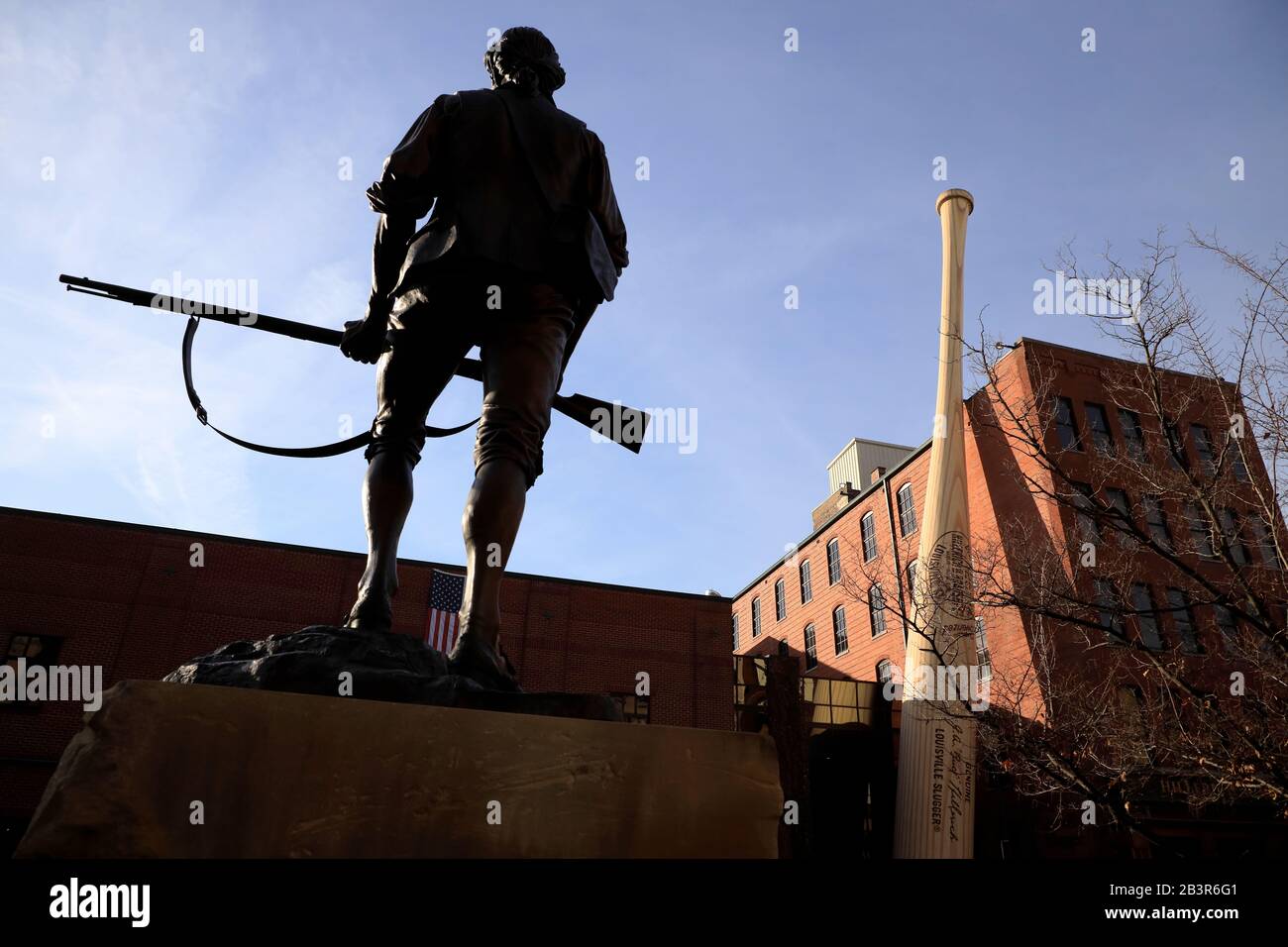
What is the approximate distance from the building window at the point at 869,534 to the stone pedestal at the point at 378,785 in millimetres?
32864

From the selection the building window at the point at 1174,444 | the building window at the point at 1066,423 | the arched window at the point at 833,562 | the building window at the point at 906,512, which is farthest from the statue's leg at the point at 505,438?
the arched window at the point at 833,562

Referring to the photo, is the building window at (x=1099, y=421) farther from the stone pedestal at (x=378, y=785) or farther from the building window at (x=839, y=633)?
the stone pedestal at (x=378, y=785)

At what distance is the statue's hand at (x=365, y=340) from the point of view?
3.51m

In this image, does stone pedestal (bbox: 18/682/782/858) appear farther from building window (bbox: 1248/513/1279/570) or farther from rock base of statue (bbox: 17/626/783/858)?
building window (bbox: 1248/513/1279/570)

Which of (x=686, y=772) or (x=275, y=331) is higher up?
(x=275, y=331)

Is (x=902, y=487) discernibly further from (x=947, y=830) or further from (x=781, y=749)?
(x=781, y=749)

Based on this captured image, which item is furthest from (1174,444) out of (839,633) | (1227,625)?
(839,633)

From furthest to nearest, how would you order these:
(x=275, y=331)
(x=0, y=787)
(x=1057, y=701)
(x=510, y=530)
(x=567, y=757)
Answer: (x=0, y=787), (x=1057, y=701), (x=275, y=331), (x=510, y=530), (x=567, y=757)

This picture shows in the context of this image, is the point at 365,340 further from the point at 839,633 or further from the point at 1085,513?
the point at 839,633

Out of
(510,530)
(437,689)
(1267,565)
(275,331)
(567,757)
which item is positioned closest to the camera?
(567,757)

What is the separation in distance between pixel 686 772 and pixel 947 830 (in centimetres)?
1950

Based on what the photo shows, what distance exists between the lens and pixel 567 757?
6.37ft
